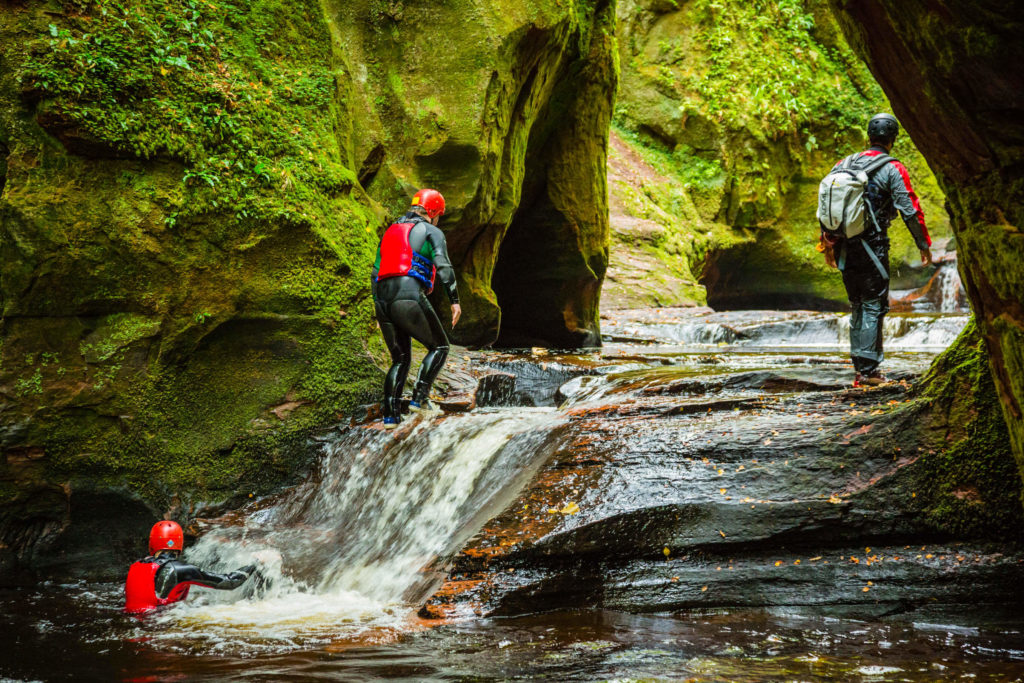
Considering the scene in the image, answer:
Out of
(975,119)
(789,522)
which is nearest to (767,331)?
(789,522)

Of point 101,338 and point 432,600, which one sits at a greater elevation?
point 101,338

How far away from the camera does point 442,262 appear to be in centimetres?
723

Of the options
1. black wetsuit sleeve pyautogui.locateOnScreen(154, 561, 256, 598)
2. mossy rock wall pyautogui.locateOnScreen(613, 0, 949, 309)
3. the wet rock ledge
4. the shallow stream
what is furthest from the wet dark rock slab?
mossy rock wall pyautogui.locateOnScreen(613, 0, 949, 309)

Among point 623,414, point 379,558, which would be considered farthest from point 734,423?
point 379,558

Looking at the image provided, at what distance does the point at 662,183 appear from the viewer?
22844mm

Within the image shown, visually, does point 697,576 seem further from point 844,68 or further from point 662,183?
point 844,68

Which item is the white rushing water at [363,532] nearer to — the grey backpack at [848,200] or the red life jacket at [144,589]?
the red life jacket at [144,589]

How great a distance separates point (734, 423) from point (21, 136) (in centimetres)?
601

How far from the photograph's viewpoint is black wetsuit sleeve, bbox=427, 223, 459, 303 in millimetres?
7188

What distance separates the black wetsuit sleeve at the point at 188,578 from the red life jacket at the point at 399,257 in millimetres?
2924

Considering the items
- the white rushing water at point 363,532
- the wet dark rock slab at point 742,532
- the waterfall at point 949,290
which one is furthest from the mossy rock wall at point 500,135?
the waterfall at point 949,290

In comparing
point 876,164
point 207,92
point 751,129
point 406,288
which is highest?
point 751,129

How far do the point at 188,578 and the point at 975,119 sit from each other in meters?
5.12

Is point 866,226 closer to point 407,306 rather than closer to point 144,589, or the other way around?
point 407,306
